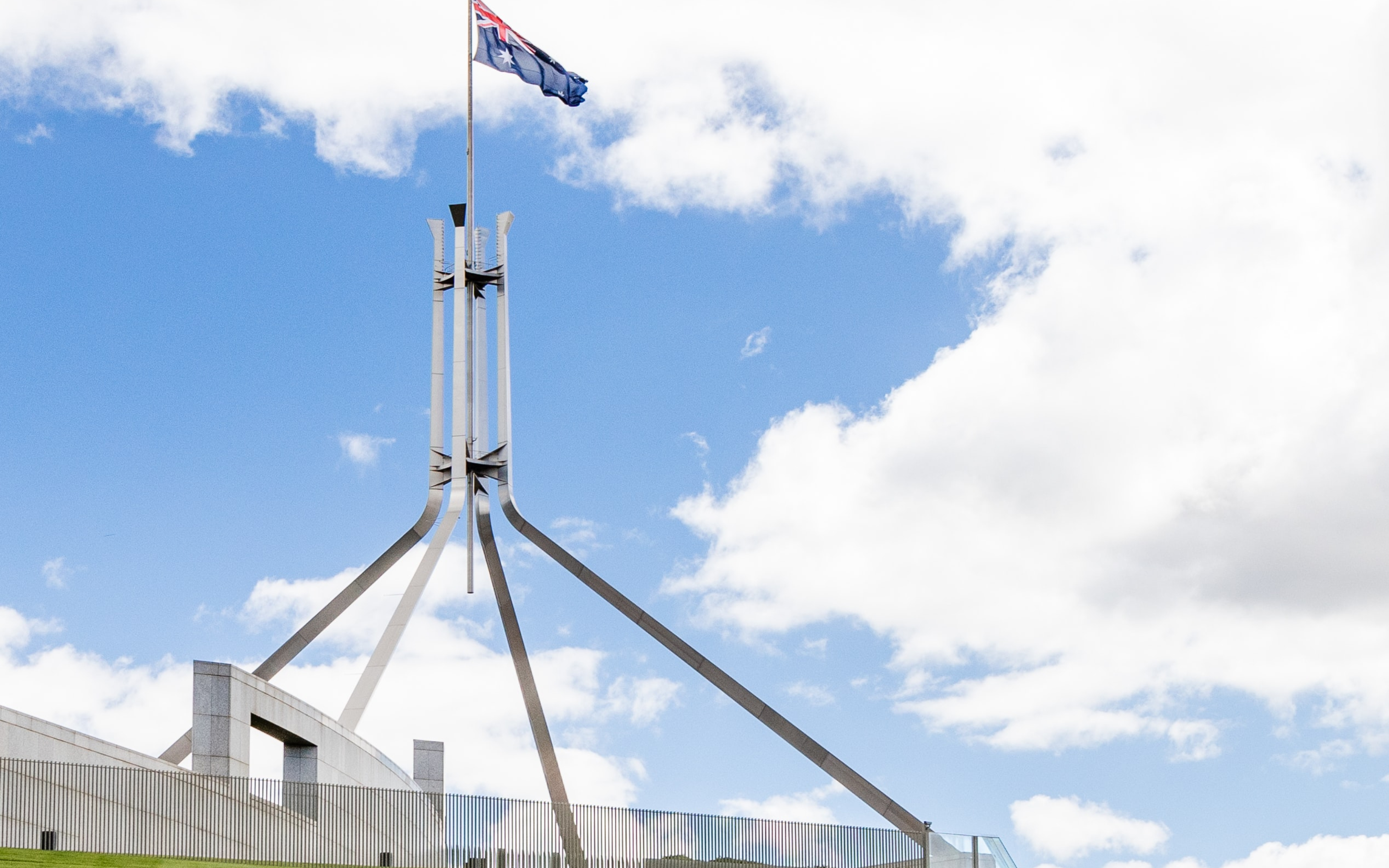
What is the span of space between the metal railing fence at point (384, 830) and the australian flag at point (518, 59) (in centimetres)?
1773

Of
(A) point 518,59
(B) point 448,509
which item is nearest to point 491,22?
(A) point 518,59

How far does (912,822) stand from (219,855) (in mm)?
12697

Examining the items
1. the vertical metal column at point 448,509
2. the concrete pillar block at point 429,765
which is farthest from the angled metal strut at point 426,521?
the concrete pillar block at point 429,765

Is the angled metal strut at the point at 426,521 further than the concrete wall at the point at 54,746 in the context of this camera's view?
Yes

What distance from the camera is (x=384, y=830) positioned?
26641 millimetres

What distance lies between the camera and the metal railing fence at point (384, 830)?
76.5ft

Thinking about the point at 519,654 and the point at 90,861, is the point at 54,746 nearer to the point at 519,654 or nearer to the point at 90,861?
the point at 90,861

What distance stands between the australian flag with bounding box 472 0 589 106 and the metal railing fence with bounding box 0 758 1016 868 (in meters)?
17.7

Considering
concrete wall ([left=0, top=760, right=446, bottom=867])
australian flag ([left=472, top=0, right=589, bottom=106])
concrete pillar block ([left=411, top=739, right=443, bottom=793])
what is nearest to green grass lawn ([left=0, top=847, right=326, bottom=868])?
concrete wall ([left=0, top=760, right=446, bottom=867])

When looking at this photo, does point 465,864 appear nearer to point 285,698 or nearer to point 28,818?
point 285,698

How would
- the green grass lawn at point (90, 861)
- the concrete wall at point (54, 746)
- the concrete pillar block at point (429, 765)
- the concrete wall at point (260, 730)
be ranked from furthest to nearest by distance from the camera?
the concrete pillar block at point (429, 765), the concrete wall at point (260, 730), the concrete wall at point (54, 746), the green grass lawn at point (90, 861)

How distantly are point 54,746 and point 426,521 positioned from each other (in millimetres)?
13286

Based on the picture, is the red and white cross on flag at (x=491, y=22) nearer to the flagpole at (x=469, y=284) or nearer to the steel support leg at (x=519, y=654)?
the flagpole at (x=469, y=284)

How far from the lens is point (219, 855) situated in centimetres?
2462
